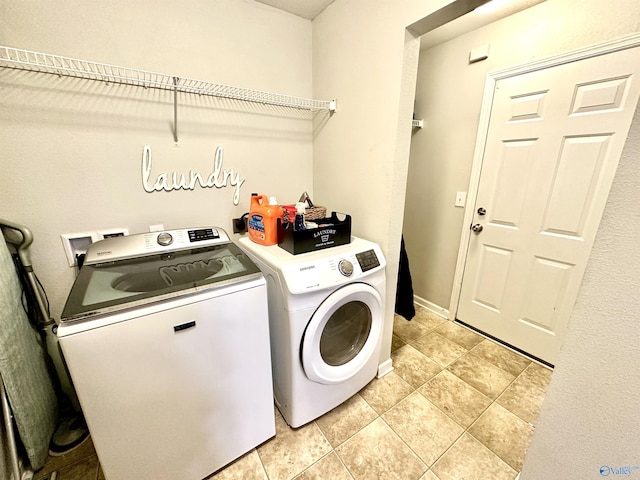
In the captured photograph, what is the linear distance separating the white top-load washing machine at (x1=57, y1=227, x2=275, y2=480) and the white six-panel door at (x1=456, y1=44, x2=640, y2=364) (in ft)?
5.95

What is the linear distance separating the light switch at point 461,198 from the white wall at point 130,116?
4.80ft

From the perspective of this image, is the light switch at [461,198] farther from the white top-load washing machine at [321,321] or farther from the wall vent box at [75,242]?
the wall vent box at [75,242]

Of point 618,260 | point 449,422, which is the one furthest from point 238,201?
point 449,422

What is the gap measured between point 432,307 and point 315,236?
5.81 ft

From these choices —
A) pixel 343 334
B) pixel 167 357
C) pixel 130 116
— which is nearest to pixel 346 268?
pixel 343 334

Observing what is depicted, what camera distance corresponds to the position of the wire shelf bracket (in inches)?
39.4

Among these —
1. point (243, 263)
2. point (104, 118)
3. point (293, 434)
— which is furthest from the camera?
point (293, 434)

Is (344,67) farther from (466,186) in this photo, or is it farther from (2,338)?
(2,338)

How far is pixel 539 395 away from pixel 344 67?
2.35 m

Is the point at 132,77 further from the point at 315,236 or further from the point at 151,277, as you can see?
the point at 315,236

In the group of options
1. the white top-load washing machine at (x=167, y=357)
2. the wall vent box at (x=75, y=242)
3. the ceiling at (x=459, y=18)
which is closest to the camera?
the white top-load washing machine at (x=167, y=357)

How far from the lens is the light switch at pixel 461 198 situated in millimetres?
2001

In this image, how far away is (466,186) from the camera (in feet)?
6.49

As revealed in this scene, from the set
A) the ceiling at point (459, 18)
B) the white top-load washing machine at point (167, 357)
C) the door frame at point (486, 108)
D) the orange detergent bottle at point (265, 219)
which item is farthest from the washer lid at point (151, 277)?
the door frame at point (486, 108)
